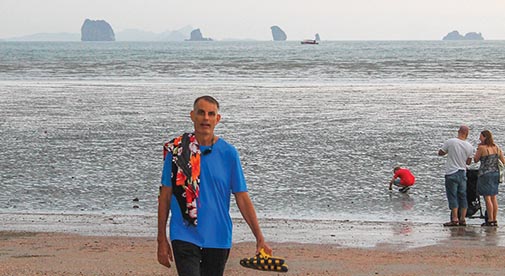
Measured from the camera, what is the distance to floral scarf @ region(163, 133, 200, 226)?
16.2 ft

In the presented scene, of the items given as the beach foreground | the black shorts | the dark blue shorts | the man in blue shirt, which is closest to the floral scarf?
the man in blue shirt

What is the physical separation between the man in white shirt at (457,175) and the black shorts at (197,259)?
22.6 ft

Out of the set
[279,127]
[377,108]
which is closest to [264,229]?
[279,127]

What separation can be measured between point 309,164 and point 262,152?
1.81m

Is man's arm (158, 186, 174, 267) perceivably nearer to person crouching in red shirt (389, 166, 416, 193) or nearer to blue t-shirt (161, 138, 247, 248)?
blue t-shirt (161, 138, 247, 248)

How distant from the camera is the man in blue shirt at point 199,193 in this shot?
4977 mm

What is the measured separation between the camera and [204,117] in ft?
16.6

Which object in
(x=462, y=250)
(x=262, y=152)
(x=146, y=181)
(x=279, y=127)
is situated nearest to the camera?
(x=462, y=250)

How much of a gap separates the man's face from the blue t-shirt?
92 millimetres

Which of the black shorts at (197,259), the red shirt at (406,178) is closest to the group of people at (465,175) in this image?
the red shirt at (406,178)

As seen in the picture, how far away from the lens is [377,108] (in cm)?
2922

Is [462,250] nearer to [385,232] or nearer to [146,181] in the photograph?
[385,232]

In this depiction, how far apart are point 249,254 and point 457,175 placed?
3508 millimetres

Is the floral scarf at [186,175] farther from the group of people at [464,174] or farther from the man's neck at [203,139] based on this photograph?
the group of people at [464,174]
